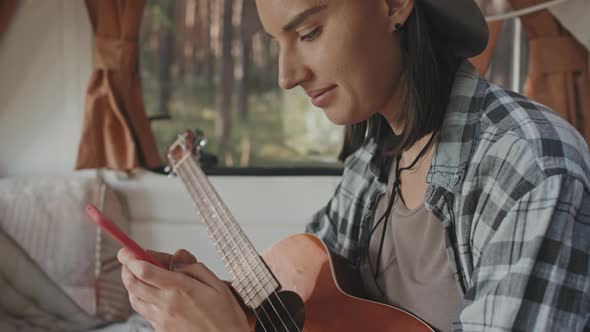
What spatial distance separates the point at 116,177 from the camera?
7.12 ft

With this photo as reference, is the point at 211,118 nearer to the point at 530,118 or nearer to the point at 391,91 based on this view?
the point at 391,91

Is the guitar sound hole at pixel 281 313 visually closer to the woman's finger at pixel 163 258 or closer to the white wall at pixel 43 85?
the woman's finger at pixel 163 258

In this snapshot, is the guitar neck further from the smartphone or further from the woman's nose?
the woman's nose

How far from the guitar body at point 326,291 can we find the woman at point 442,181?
6cm

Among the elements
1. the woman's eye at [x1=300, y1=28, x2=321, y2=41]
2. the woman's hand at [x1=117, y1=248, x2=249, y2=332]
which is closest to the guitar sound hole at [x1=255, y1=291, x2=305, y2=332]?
the woman's hand at [x1=117, y1=248, x2=249, y2=332]

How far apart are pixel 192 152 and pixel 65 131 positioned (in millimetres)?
1014

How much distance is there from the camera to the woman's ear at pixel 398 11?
85 centimetres

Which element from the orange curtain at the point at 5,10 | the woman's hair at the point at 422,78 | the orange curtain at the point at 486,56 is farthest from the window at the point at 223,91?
the woman's hair at the point at 422,78

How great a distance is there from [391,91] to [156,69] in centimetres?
181

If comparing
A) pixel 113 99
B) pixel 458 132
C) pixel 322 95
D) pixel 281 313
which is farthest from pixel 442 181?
pixel 113 99

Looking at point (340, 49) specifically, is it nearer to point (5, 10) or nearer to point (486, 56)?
point (486, 56)

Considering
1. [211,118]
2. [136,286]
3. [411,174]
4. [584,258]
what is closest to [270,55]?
[211,118]

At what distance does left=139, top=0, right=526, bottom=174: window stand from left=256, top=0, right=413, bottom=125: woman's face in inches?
60.5

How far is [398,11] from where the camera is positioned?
2.79ft
